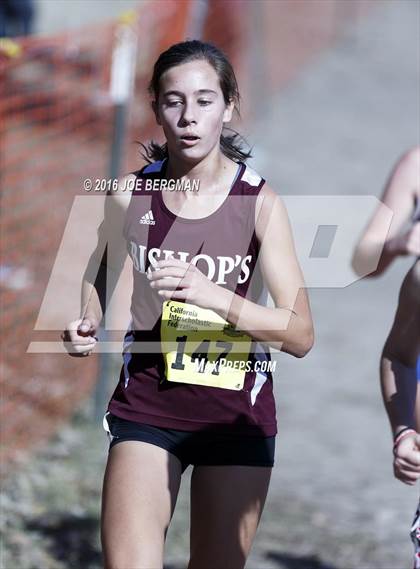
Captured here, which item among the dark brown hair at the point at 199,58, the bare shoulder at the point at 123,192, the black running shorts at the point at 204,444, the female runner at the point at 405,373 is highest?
the dark brown hair at the point at 199,58

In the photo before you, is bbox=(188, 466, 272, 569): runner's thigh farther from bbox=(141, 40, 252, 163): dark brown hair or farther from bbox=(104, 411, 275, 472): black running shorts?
bbox=(141, 40, 252, 163): dark brown hair

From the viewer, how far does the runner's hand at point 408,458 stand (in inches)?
121

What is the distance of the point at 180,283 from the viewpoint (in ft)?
9.44

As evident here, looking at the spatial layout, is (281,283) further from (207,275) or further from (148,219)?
(148,219)

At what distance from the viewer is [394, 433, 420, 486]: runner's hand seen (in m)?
3.09

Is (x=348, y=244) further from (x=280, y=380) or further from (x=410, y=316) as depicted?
(x=410, y=316)

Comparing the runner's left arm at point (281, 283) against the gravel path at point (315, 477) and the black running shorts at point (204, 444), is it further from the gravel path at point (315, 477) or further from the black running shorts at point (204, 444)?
the gravel path at point (315, 477)

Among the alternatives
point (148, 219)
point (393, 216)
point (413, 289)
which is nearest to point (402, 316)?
point (413, 289)

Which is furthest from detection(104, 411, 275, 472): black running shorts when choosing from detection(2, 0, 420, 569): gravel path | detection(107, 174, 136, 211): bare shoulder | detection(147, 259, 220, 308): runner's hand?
detection(2, 0, 420, 569): gravel path

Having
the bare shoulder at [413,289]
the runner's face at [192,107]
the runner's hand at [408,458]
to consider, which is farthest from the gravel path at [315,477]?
the runner's hand at [408,458]

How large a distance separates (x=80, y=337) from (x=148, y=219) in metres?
0.40

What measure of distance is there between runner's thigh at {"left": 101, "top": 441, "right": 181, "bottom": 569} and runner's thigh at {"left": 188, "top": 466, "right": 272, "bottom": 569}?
9 centimetres

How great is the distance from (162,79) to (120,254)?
0.60 meters

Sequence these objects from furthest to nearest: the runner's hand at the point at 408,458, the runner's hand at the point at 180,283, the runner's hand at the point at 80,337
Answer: the runner's hand at the point at 80,337 → the runner's hand at the point at 408,458 → the runner's hand at the point at 180,283
